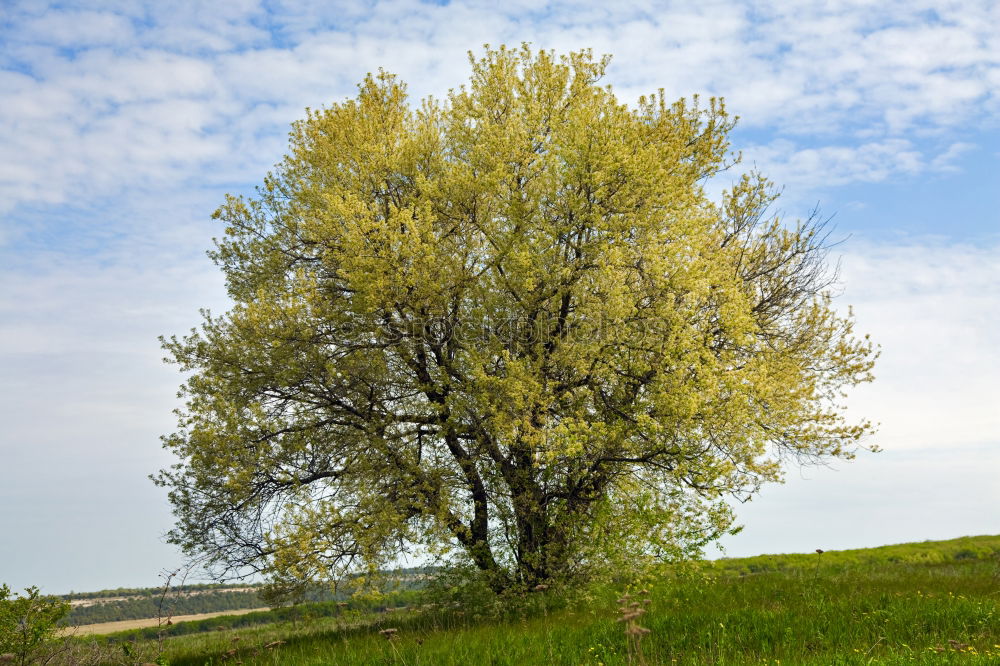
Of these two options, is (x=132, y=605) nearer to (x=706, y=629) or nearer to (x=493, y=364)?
(x=493, y=364)

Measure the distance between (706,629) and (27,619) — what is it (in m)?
10.1

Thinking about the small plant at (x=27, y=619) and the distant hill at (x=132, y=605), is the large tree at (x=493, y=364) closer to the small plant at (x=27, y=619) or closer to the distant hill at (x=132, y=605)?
the small plant at (x=27, y=619)

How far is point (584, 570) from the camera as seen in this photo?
15.3 m

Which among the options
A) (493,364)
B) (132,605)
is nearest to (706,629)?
(493,364)

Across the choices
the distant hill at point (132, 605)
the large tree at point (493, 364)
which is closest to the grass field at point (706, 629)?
the large tree at point (493, 364)

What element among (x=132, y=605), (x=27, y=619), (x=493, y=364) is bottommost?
(x=132, y=605)

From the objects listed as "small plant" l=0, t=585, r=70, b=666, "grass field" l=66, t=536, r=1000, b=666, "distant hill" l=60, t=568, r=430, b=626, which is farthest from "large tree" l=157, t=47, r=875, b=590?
"distant hill" l=60, t=568, r=430, b=626

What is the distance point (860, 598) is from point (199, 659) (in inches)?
506

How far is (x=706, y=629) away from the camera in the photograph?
11141 millimetres

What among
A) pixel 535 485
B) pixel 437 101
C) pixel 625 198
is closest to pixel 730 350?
pixel 625 198

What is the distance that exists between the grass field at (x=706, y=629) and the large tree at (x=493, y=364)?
1.38 metres

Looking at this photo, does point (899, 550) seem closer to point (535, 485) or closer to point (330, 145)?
point (535, 485)

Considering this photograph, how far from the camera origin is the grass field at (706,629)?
9750 mm

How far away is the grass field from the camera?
32.0 ft
